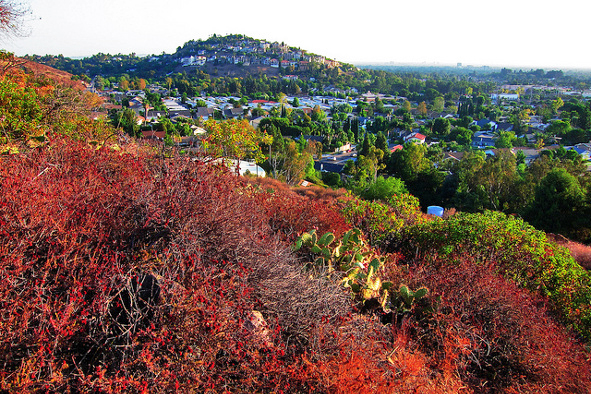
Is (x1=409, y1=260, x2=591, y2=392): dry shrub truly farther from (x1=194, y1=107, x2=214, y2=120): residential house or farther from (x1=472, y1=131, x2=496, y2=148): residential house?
(x1=194, y1=107, x2=214, y2=120): residential house

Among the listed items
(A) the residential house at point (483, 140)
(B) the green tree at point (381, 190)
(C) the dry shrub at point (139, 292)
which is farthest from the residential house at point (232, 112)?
(C) the dry shrub at point (139, 292)

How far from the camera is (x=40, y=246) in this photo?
2.98 meters

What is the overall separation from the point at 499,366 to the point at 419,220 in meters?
3.64

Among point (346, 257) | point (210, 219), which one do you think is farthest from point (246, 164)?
point (210, 219)

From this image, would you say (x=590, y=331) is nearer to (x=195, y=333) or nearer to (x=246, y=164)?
(x=195, y=333)

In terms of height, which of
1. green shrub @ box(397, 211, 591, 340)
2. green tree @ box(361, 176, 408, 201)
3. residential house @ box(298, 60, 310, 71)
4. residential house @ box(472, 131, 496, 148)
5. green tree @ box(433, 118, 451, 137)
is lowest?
residential house @ box(472, 131, 496, 148)

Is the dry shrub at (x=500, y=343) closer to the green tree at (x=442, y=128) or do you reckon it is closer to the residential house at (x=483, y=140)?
the residential house at (x=483, y=140)

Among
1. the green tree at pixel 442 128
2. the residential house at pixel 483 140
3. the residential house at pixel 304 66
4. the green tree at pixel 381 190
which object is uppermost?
the residential house at pixel 304 66

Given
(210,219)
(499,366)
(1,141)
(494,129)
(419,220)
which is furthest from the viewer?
(494,129)

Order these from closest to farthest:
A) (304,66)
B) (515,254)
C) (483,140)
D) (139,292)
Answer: (139,292) < (515,254) < (483,140) < (304,66)

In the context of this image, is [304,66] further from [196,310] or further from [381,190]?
[196,310]

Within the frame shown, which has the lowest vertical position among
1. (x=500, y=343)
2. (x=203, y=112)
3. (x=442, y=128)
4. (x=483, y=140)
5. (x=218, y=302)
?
(x=483, y=140)

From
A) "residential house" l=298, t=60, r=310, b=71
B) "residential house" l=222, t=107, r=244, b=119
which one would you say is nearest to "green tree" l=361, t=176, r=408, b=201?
"residential house" l=222, t=107, r=244, b=119

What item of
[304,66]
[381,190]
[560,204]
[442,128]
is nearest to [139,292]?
[381,190]
